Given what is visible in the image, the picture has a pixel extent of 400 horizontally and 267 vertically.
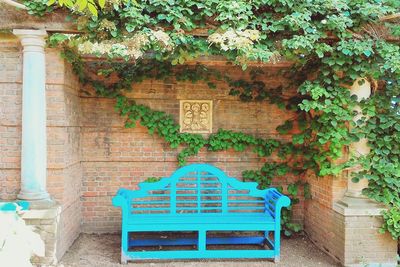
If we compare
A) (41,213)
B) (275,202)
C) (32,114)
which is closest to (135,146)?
(32,114)

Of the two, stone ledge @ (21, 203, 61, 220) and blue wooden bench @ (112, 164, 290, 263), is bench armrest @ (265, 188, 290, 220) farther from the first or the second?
stone ledge @ (21, 203, 61, 220)

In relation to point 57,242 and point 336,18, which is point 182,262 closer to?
point 57,242

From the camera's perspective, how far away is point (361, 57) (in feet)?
14.3

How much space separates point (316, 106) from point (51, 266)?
3.53 m

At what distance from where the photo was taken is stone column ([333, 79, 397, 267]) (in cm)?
447

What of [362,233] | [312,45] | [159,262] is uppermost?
[312,45]

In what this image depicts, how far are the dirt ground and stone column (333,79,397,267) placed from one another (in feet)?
1.08

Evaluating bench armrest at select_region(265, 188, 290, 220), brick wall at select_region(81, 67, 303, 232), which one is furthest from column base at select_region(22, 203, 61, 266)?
bench armrest at select_region(265, 188, 290, 220)

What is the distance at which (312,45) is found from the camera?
13.7 feet

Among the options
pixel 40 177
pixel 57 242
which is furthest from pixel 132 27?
pixel 57 242

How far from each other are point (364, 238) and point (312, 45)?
239cm

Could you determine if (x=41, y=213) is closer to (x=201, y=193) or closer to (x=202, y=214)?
(x=202, y=214)

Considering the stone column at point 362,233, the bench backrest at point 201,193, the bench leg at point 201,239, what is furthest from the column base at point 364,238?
the bench leg at point 201,239

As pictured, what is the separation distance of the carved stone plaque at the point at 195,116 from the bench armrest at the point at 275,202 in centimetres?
137
